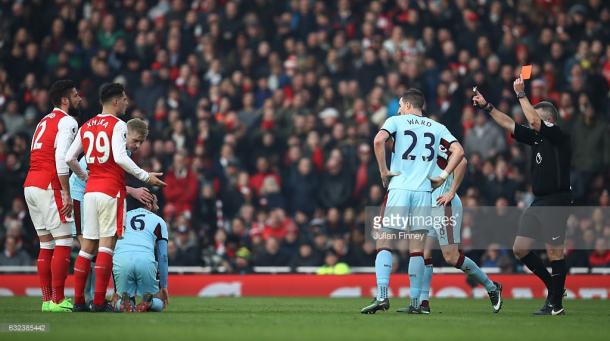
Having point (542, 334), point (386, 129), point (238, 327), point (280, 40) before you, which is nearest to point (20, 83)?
point (280, 40)

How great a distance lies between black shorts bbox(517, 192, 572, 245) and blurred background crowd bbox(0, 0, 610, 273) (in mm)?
6277

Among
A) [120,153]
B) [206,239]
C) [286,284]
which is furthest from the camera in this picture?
[206,239]

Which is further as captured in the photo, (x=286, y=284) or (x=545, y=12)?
(x=545, y=12)

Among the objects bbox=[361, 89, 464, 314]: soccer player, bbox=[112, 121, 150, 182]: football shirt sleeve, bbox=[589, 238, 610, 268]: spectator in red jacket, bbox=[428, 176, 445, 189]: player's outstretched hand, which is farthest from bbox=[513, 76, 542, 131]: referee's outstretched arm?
bbox=[589, 238, 610, 268]: spectator in red jacket

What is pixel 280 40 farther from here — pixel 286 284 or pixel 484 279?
pixel 484 279

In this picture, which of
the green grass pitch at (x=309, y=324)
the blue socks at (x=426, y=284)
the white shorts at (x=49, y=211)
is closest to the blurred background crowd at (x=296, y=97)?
the green grass pitch at (x=309, y=324)

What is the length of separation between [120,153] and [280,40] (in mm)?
11525

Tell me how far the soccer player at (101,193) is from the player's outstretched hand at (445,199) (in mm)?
3184

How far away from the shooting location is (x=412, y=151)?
12.5m

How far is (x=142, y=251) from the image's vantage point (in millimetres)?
Result: 12469

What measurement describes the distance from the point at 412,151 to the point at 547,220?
1.82 metres

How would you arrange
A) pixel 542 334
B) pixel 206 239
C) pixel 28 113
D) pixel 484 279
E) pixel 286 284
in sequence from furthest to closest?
pixel 28 113 → pixel 206 239 → pixel 286 284 → pixel 484 279 → pixel 542 334

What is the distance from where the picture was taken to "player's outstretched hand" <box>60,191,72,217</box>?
41.3 feet

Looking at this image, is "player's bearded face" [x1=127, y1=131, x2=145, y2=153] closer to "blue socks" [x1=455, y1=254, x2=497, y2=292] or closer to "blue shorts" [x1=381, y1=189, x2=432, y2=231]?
"blue shorts" [x1=381, y1=189, x2=432, y2=231]
